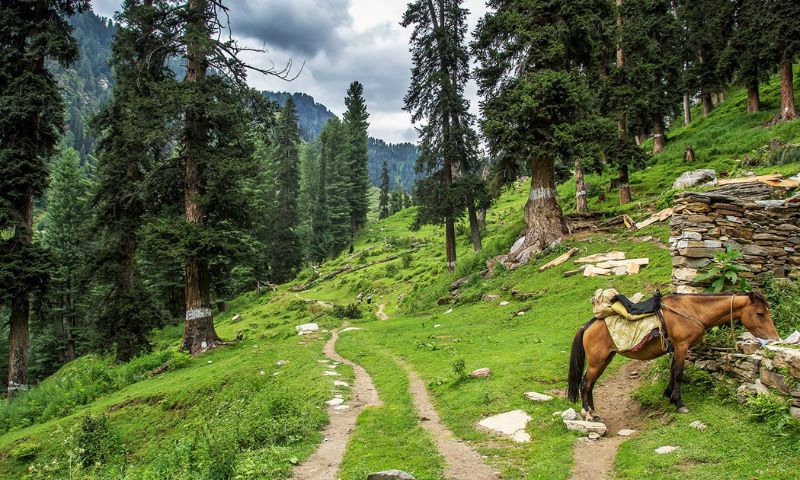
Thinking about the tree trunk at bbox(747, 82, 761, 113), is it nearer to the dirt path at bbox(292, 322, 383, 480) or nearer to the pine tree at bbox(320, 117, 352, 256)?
the dirt path at bbox(292, 322, 383, 480)

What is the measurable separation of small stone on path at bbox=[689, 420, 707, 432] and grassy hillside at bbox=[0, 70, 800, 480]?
13cm

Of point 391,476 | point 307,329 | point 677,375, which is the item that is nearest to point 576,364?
point 677,375

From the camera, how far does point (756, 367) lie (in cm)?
662

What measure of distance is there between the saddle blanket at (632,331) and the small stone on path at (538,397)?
196cm

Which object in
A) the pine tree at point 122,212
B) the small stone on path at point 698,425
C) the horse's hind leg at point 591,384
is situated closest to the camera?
the small stone on path at point 698,425

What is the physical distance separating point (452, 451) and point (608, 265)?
13.0 meters

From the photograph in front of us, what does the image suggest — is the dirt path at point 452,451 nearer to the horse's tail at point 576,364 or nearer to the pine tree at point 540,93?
the horse's tail at point 576,364

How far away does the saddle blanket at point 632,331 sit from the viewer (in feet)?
24.3

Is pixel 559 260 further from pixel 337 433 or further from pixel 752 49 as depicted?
pixel 752 49

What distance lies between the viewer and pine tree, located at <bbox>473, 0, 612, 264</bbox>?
20406 millimetres

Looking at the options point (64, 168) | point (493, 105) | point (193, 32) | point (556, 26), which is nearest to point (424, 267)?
point (493, 105)

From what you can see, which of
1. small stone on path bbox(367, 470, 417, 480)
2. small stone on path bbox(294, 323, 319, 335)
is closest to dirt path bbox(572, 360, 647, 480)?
small stone on path bbox(367, 470, 417, 480)

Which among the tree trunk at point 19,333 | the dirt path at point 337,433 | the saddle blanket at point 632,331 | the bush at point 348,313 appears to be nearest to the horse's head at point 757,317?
the saddle blanket at point 632,331

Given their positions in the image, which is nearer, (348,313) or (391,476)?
(391,476)
